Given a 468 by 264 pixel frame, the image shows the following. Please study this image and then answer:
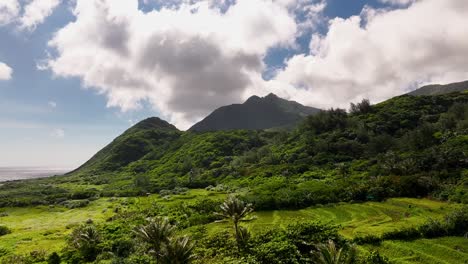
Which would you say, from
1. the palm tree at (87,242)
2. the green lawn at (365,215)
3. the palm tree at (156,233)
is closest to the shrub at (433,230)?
the green lawn at (365,215)

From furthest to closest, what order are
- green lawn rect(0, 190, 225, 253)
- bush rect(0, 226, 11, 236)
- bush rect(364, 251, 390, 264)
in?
bush rect(0, 226, 11, 236) < green lawn rect(0, 190, 225, 253) < bush rect(364, 251, 390, 264)

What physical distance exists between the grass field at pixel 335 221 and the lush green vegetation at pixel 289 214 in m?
Answer: 0.33

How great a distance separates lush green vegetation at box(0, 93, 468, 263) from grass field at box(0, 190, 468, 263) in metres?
0.33

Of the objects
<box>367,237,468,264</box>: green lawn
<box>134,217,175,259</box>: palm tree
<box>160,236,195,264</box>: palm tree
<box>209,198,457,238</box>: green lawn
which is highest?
<box>134,217,175,259</box>: palm tree

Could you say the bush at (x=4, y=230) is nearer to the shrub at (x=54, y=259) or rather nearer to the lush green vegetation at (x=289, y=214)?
the lush green vegetation at (x=289, y=214)

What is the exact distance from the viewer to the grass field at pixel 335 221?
65188mm

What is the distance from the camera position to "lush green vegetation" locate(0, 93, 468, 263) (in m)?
65.1

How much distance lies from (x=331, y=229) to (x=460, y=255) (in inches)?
855

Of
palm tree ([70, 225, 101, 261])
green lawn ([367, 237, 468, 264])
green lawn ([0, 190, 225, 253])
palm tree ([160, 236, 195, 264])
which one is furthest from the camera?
green lawn ([0, 190, 225, 253])

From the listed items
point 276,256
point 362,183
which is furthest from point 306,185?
point 276,256

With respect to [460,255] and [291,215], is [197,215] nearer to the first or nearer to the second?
[291,215]

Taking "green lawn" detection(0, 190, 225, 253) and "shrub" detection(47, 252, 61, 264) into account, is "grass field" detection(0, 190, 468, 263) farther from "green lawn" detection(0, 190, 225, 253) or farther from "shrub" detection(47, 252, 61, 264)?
"shrub" detection(47, 252, 61, 264)

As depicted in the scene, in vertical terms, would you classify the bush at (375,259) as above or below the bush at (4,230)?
below

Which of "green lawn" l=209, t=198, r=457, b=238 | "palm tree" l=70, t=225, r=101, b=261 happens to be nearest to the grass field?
"green lawn" l=209, t=198, r=457, b=238
